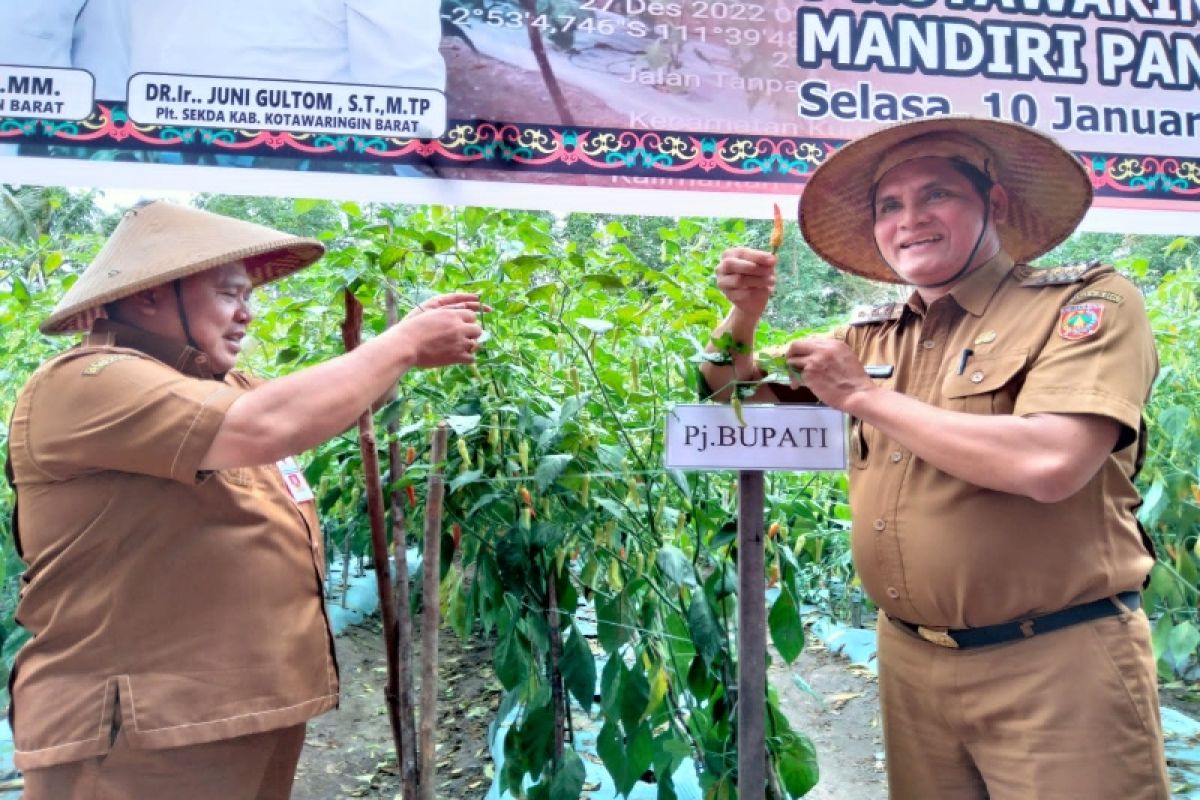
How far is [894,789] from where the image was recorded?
54.1 inches

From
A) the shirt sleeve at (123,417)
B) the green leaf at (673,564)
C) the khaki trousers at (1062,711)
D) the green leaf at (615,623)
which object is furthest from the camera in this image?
the green leaf at (615,623)

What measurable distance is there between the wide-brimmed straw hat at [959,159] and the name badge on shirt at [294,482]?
1007mm

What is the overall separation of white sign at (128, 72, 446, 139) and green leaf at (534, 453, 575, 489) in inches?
27.5

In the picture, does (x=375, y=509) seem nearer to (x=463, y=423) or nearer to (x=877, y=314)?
(x=463, y=423)

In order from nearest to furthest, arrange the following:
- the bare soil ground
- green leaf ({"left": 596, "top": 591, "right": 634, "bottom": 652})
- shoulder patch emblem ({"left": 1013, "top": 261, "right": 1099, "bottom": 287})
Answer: shoulder patch emblem ({"left": 1013, "top": 261, "right": 1099, "bottom": 287}), green leaf ({"left": 596, "top": 591, "right": 634, "bottom": 652}), the bare soil ground

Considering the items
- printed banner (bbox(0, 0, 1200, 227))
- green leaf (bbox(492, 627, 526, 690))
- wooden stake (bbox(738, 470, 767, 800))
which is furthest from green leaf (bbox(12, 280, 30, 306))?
wooden stake (bbox(738, 470, 767, 800))

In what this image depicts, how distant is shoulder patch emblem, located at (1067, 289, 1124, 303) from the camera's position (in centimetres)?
119

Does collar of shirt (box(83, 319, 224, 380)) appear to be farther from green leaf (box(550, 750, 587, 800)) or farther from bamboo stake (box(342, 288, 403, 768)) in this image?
green leaf (box(550, 750, 587, 800))

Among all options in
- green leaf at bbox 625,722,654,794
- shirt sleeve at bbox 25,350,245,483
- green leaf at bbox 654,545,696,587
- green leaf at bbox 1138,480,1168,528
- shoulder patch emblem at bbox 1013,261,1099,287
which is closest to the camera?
shirt sleeve at bbox 25,350,245,483

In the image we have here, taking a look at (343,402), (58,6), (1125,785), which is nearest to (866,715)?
(1125,785)

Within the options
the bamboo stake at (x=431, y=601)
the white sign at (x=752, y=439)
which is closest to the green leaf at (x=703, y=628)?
the white sign at (x=752, y=439)

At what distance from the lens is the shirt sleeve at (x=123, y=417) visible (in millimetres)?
1048

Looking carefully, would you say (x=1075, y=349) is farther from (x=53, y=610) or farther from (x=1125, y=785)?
(x=53, y=610)

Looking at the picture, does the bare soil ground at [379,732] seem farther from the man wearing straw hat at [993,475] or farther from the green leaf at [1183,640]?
the green leaf at [1183,640]
